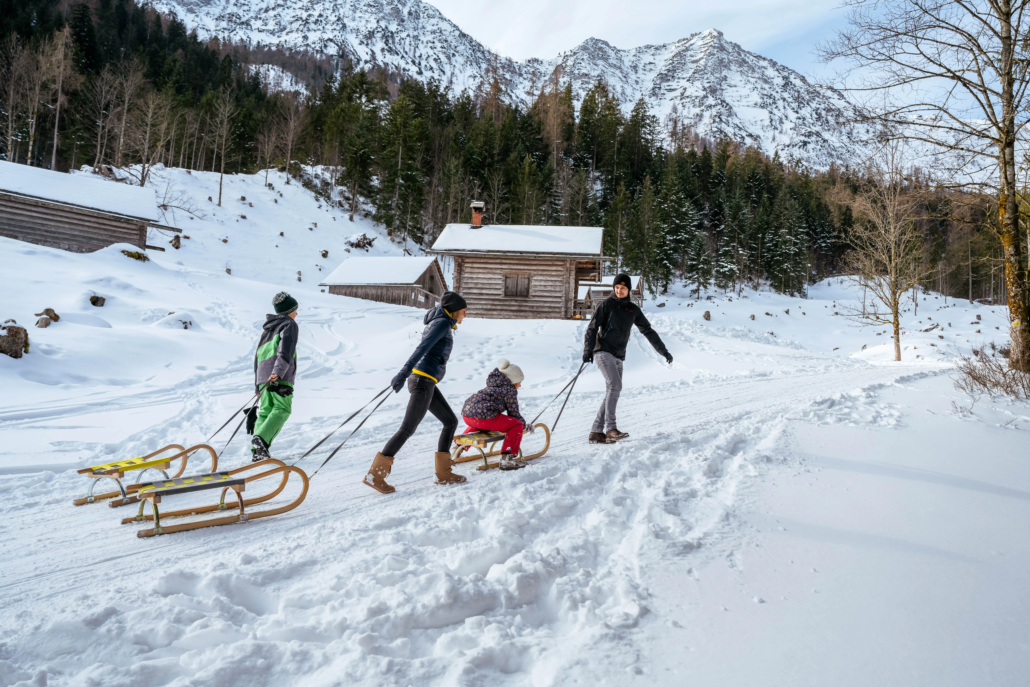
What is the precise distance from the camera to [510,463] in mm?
5074

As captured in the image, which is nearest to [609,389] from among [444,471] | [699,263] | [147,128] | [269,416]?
[444,471]

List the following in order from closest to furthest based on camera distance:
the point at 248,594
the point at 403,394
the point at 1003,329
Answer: the point at 248,594 → the point at 403,394 → the point at 1003,329

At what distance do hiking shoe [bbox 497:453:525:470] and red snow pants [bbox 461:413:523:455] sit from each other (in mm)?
42

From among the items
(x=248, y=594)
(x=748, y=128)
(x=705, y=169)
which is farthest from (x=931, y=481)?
(x=748, y=128)

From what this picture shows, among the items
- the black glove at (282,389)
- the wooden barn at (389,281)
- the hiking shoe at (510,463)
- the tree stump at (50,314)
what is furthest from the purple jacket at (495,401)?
the wooden barn at (389,281)

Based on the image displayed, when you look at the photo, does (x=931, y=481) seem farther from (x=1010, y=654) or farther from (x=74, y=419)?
(x=74, y=419)

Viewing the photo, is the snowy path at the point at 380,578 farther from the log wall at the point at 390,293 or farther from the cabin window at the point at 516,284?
the log wall at the point at 390,293

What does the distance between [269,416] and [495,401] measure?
225cm

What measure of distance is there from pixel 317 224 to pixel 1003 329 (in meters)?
46.4

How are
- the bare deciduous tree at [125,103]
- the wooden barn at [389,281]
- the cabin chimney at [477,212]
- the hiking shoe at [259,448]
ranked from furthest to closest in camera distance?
the bare deciduous tree at [125,103] < the wooden barn at [389,281] < the cabin chimney at [477,212] < the hiking shoe at [259,448]

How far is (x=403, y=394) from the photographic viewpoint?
916 centimetres

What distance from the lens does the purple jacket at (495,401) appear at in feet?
17.4

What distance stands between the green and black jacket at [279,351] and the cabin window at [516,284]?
17.0 meters

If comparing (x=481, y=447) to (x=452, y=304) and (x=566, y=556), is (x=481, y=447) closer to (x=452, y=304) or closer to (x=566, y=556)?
(x=452, y=304)
